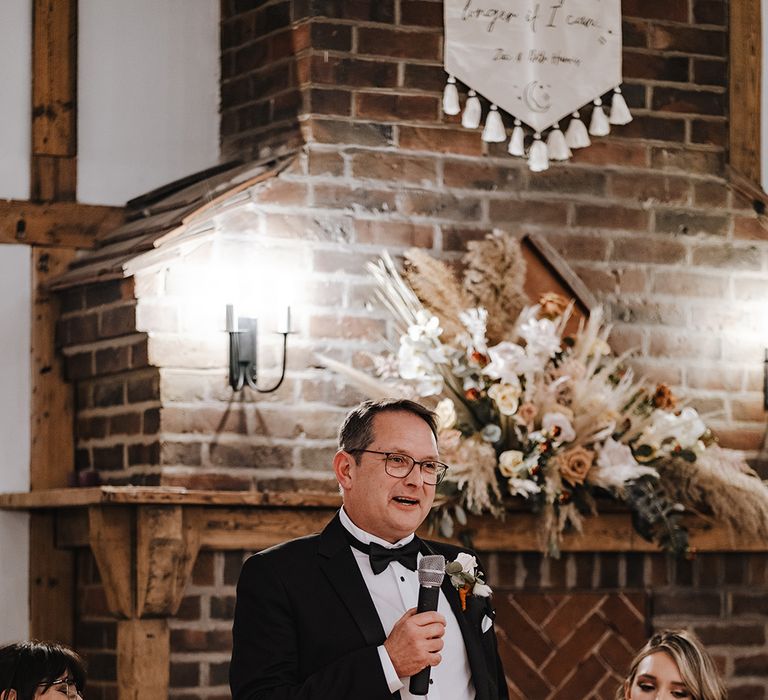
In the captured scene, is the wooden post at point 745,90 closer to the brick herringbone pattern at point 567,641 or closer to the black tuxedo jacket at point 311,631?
the brick herringbone pattern at point 567,641

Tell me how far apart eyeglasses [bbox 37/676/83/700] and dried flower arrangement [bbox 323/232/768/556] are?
184cm

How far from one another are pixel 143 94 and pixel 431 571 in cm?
306

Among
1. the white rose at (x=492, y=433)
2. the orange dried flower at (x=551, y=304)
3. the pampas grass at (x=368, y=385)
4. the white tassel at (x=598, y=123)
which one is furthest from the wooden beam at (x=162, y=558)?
the white tassel at (x=598, y=123)

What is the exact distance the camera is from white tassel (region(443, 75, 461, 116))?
5.24 metres

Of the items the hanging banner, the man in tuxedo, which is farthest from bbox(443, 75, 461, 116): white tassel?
the man in tuxedo

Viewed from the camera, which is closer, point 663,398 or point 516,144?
point 663,398

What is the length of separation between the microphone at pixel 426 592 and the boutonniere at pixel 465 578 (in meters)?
0.20

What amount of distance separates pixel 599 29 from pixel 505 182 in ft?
2.11

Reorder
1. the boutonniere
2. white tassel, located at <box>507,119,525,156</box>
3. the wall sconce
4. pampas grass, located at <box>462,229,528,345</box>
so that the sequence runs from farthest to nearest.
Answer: white tassel, located at <box>507,119,525,156</box>, pampas grass, located at <box>462,229,528,345</box>, the wall sconce, the boutonniere

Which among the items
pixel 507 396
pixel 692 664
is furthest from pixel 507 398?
pixel 692 664

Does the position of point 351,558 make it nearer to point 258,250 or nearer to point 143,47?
point 258,250

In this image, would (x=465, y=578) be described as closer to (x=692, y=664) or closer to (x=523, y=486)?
(x=692, y=664)

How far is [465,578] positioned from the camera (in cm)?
309

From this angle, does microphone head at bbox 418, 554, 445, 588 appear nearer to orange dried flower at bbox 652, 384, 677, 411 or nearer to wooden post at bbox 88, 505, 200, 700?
wooden post at bbox 88, 505, 200, 700
